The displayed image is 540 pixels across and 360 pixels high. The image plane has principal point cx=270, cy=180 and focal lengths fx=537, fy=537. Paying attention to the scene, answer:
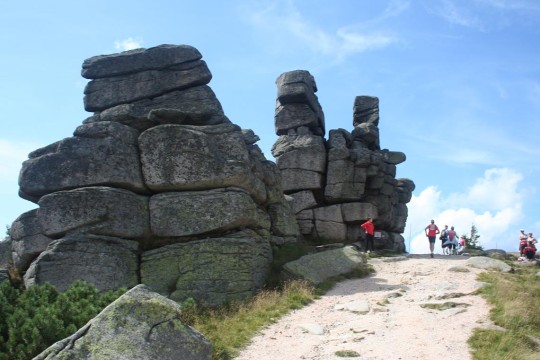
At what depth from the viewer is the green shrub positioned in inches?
566

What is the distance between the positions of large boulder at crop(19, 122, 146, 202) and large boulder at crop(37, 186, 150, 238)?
0.81 metres

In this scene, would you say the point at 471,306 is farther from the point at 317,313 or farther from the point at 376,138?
the point at 376,138

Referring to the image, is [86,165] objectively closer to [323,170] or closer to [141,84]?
[141,84]

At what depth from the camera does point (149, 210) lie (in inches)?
1000

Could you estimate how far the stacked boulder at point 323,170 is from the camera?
40469 millimetres

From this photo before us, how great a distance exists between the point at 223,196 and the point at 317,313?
24.0 ft

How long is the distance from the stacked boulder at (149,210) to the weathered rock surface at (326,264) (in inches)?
63.2

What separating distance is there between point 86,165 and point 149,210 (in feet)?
11.9

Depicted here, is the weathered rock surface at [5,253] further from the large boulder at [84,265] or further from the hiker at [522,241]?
the hiker at [522,241]

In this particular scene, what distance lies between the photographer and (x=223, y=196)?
25328mm

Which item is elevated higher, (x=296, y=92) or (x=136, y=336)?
(x=296, y=92)

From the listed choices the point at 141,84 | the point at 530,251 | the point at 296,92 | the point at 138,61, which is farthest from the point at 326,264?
the point at 296,92

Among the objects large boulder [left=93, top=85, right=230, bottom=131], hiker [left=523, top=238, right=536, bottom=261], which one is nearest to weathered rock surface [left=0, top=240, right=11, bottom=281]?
large boulder [left=93, top=85, right=230, bottom=131]

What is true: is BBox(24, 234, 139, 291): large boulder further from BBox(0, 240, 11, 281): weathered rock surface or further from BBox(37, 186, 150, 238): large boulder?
BBox(0, 240, 11, 281): weathered rock surface
